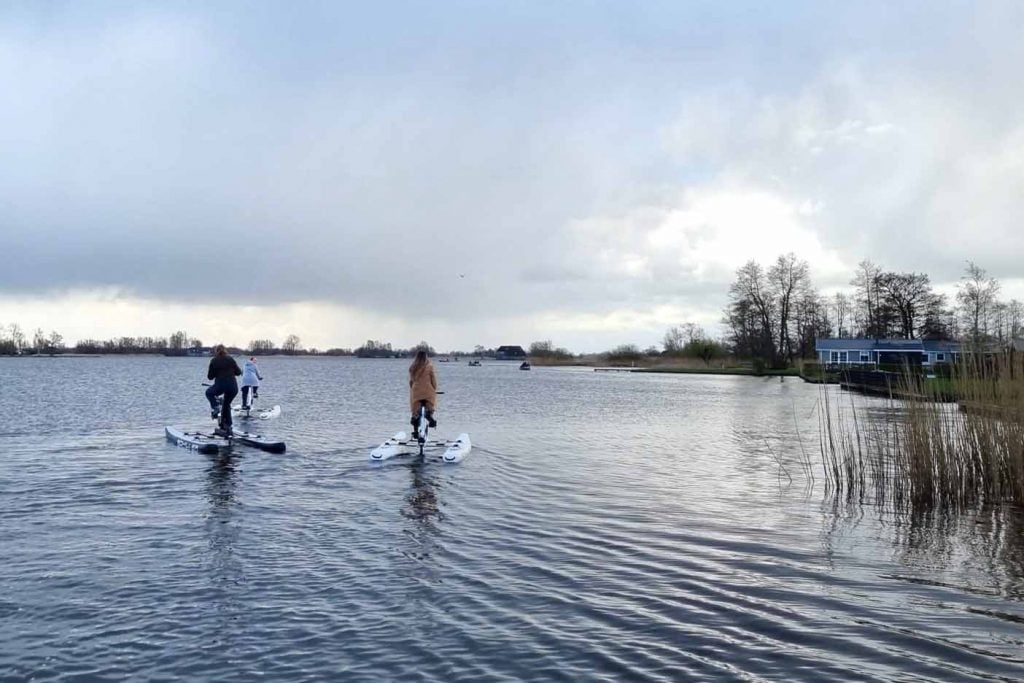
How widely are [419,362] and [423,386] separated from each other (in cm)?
54

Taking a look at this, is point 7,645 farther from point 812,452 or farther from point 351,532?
point 812,452

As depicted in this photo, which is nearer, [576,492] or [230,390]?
[576,492]

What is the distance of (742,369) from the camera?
101188 mm

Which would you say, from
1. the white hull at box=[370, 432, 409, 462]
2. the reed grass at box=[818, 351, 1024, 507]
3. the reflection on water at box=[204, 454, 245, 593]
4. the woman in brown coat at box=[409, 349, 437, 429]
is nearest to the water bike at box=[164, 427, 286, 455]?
the reflection on water at box=[204, 454, 245, 593]

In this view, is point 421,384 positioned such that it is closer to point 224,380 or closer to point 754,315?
point 224,380

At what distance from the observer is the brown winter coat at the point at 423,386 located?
17.6 m

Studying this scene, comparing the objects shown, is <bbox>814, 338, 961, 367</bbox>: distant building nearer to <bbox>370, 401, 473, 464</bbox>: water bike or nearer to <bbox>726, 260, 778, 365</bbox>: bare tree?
<bbox>726, 260, 778, 365</bbox>: bare tree

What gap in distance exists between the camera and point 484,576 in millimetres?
8484

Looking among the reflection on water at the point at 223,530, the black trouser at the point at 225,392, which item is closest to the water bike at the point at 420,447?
the reflection on water at the point at 223,530

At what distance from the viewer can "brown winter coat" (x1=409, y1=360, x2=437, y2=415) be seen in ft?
57.6

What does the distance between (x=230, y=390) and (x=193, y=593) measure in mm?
13435

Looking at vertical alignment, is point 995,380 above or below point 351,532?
above

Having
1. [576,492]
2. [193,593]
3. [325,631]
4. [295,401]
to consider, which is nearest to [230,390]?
[576,492]

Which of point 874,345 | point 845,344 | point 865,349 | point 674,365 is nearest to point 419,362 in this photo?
point 874,345
